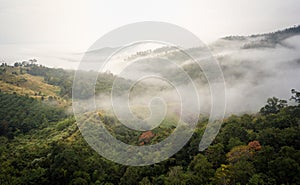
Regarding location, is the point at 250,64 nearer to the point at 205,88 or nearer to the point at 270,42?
the point at 270,42

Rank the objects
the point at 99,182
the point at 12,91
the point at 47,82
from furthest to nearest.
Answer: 1. the point at 47,82
2. the point at 12,91
3. the point at 99,182

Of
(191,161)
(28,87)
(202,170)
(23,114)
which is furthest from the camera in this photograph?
(28,87)

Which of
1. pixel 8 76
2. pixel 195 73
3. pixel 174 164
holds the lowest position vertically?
pixel 174 164

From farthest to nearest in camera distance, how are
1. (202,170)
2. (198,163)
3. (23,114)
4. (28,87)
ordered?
(28,87), (23,114), (198,163), (202,170)

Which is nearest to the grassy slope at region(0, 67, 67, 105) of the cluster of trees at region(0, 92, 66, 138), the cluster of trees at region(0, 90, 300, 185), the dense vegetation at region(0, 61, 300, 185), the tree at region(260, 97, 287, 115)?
the cluster of trees at region(0, 92, 66, 138)

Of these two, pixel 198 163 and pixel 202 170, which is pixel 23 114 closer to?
pixel 198 163

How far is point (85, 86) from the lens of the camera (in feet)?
262

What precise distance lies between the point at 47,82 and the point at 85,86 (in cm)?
3225

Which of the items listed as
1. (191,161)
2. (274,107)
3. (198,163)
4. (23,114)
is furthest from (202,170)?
(23,114)

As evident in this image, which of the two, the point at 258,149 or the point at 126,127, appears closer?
the point at 258,149

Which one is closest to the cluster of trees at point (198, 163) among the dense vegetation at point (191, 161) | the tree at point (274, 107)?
the dense vegetation at point (191, 161)

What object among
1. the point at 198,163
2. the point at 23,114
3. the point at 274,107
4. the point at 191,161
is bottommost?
the point at 191,161

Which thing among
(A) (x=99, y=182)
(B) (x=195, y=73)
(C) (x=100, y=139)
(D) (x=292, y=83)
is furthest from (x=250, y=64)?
(A) (x=99, y=182)

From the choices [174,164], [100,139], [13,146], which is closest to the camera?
[174,164]
